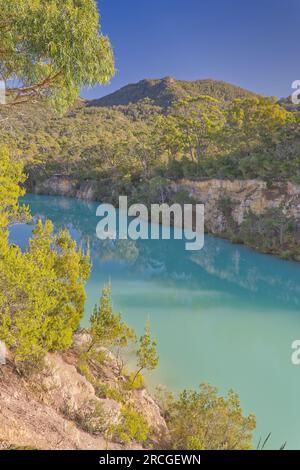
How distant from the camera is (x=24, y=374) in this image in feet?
18.7

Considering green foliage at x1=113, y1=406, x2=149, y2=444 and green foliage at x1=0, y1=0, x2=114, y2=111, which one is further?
green foliage at x1=113, y1=406, x2=149, y2=444

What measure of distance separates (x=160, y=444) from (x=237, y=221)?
69.8 ft

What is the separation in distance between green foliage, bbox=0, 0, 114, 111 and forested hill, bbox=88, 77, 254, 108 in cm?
7209

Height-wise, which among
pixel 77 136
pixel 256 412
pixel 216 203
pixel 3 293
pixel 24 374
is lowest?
pixel 256 412

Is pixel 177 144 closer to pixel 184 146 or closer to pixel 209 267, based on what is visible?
pixel 184 146

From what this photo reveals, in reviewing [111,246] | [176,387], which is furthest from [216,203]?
[176,387]

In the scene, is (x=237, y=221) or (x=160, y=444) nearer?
(x=160, y=444)

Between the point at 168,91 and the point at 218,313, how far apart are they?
77.2 m

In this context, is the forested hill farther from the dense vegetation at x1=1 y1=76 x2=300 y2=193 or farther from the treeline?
the treeline

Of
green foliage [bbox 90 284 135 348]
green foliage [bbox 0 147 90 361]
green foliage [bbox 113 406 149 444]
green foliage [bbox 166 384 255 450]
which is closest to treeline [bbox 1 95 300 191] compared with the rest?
green foliage [bbox 0 147 90 361]

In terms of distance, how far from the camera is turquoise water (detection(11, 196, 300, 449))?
846 cm

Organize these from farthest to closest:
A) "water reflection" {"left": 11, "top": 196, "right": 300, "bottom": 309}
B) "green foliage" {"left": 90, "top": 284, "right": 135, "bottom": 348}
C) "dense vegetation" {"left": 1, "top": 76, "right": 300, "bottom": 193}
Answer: "dense vegetation" {"left": 1, "top": 76, "right": 300, "bottom": 193} → "water reflection" {"left": 11, "top": 196, "right": 300, "bottom": 309} → "green foliage" {"left": 90, "top": 284, "right": 135, "bottom": 348}

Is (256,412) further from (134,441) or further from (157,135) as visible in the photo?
(157,135)

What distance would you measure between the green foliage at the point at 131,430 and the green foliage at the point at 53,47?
500 centimetres
